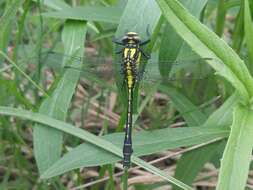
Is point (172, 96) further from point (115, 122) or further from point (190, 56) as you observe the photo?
point (115, 122)

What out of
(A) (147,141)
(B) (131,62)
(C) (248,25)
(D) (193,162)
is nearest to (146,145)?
(A) (147,141)

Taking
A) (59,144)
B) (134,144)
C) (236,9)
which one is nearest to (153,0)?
(134,144)

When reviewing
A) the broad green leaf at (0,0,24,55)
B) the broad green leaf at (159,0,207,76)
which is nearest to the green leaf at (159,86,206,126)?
the broad green leaf at (159,0,207,76)

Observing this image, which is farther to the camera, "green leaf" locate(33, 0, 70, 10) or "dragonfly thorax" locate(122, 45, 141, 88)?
"green leaf" locate(33, 0, 70, 10)

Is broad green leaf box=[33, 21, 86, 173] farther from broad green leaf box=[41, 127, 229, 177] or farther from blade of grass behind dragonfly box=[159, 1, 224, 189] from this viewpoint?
blade of grass behind dragonfly box=[159, 1, 224, 189]

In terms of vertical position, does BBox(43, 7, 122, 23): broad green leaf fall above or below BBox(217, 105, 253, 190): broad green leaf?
above

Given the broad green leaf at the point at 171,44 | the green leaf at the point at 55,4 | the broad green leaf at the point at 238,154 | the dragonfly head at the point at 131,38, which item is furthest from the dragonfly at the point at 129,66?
the broad green leaf at the point at 238,154

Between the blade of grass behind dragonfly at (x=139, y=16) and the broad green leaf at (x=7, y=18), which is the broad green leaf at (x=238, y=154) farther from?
the broad green leaf at (x=7, y=18)
